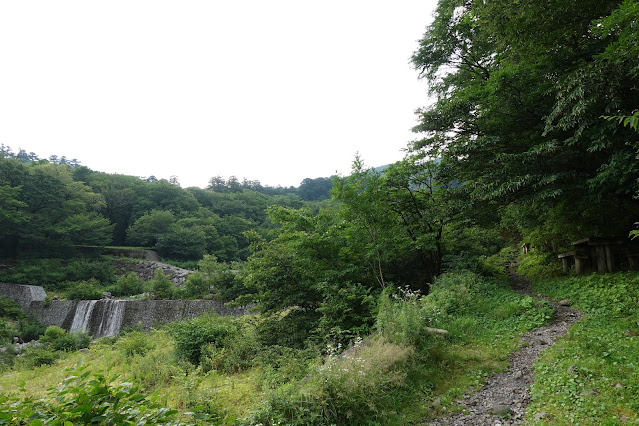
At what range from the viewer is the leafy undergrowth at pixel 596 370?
134 inches

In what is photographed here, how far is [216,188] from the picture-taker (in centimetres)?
6775

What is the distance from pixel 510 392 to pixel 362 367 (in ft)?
6.63

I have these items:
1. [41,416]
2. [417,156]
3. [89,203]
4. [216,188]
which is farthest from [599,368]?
[216,188]

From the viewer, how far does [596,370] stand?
4098 mm

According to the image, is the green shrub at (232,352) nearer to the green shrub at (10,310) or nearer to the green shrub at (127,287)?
the green shrub at (10,310)

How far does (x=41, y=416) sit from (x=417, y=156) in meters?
10.9

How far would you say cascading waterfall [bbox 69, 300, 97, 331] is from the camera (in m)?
19.3

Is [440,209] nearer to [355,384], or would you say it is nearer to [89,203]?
[355,384]

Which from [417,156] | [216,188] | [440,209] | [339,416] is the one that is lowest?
[339,416]

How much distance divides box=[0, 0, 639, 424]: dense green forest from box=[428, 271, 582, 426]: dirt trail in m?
0.20

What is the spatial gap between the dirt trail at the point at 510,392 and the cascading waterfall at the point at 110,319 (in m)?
20.6

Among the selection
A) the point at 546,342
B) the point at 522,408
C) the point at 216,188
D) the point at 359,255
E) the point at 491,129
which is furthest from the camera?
the point at 216,188

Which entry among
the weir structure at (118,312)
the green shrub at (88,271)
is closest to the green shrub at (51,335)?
the weir structure at (118,312)

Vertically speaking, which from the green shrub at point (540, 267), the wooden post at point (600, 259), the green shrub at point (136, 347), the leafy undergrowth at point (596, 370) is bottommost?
the green shrub at point (136, 347)
